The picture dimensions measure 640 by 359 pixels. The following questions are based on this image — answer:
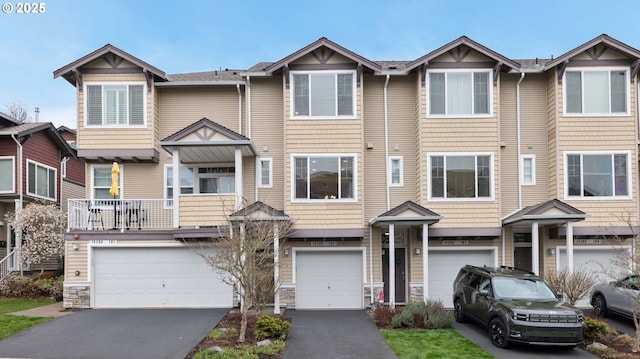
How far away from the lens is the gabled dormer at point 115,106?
674 inches

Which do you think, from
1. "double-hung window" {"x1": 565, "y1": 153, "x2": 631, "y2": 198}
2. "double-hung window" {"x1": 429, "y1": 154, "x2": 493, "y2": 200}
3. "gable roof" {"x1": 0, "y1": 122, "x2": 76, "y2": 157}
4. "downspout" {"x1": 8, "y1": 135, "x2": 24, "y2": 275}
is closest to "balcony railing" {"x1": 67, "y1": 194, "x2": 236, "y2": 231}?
"downspout" {"x1": 8, "y1": 135, "x2": 24, "y2": 275}

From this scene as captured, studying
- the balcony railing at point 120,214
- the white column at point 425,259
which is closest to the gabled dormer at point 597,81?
the white column at point 425,259

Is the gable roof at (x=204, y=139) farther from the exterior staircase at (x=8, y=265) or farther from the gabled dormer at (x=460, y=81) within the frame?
the exterior staircase at (x=8, y=265)

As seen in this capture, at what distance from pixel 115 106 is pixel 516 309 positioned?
14360 mm

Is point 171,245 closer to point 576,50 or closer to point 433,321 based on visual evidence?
point 433,321

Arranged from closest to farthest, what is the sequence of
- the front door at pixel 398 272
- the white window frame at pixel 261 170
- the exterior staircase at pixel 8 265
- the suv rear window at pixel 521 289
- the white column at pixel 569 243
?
the suv rear window at pixel 521 289 → the white column at pixel 569 243 → the white window frame at pixel 261 170 → the front door at pixel 398 272 → the exterior staircase at pixel 8 265

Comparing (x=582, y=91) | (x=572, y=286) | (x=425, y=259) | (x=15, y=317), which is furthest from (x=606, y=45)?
(x=15, y=317)

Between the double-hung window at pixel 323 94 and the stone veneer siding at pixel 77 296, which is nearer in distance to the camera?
the stone veneer siding at pixel 77 296

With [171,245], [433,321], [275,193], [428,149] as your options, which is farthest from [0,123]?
[433,321]

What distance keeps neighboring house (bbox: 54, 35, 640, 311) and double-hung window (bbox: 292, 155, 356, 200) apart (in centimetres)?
5

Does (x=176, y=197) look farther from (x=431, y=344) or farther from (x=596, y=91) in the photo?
(x=596, y=91)

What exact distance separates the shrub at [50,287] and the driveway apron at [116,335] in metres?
3.05

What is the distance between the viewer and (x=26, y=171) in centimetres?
2144

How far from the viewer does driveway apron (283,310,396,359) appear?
11.1 metres
